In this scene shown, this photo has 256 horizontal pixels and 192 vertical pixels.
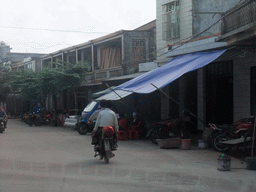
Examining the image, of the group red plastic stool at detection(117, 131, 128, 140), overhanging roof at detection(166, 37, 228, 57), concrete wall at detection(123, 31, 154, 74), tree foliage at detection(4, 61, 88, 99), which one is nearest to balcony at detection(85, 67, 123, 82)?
concrete wall at detection(123, 31, 154, 74)

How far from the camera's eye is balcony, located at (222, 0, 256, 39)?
11.9 meters

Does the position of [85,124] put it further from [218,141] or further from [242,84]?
[218,141]

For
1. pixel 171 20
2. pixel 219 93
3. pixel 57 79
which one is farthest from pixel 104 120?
pixel 57 79

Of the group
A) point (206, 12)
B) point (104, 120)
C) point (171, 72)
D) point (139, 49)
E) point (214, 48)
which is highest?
point (206, 12)

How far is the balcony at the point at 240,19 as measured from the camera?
11.9 m

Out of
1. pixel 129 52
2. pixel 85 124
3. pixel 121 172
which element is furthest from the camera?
pixel 129 52

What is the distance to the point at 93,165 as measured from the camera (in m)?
10.7

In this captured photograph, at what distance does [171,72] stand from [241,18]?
3.71 m

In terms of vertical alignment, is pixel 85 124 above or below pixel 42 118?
above

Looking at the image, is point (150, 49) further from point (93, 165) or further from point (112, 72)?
point (93, 165)

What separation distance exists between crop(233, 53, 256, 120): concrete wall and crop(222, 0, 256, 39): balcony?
9.46 feet

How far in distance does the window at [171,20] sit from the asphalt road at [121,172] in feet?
30.4

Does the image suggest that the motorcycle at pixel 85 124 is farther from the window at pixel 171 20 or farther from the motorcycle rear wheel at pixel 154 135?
the motorcycle rear wheel at pixel 154 135

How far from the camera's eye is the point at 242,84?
1683cm
